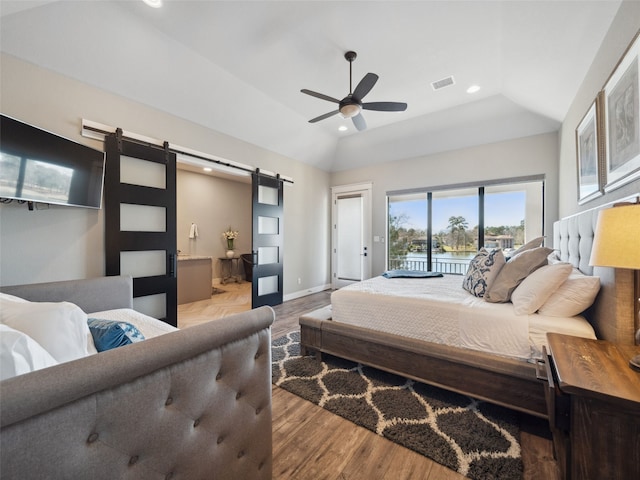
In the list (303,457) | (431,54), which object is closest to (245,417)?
(303,457)

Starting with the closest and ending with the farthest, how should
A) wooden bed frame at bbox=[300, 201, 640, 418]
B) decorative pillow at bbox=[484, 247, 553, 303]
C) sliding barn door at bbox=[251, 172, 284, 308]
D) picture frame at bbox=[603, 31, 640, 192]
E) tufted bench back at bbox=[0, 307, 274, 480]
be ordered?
tufted bench back at bbox=[0, 307, 274, 480], wooden bed frame at bbox=[300, 201, 640, 418], picture frame at bbox=[603, 31, 640, 192], decorative pillow at bbox=[484, 247, 553, 303], sliding barn door at bbox=[251, 172, 284, 308]

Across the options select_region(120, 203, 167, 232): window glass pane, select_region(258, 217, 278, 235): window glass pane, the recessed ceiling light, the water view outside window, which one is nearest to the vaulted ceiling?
the recessed ceiling light

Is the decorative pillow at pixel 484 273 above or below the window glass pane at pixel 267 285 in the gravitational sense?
above

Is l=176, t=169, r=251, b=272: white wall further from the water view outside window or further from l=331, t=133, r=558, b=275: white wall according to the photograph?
the water view outside window

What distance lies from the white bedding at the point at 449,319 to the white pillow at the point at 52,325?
183cm

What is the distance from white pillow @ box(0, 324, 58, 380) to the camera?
65 centimetres

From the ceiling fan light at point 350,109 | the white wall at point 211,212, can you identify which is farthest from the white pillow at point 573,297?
the white wall at point 211,212

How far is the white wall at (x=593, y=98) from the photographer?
1.59m

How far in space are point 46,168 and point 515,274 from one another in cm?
384

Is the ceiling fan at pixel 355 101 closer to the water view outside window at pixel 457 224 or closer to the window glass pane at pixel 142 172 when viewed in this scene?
the window glass pane at pixel 142 172

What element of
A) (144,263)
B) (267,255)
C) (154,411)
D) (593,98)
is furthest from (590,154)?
(144,263)

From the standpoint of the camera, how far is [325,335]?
2402mm

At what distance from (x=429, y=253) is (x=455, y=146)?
201cm

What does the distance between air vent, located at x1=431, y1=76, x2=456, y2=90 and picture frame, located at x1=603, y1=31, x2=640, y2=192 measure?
1.67 meters
